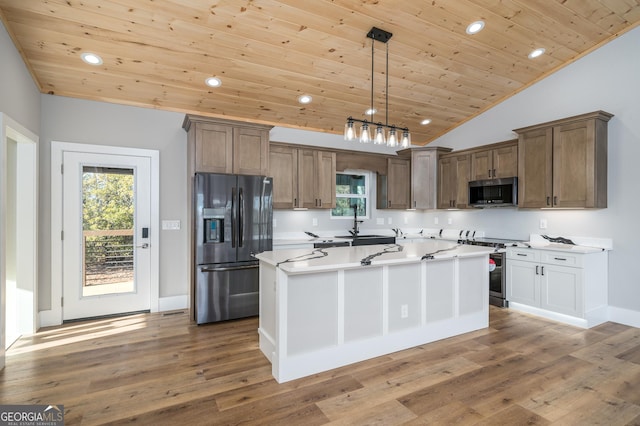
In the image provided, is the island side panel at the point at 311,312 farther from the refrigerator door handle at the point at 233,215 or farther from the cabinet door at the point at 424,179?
the cabinet door at the point at 424,179

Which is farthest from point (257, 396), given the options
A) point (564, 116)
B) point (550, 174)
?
point (564, 116)

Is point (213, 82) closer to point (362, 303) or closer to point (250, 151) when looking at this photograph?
point (250, 151)

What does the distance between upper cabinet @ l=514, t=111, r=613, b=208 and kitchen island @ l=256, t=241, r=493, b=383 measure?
1.47 meters

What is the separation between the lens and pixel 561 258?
12.6 ft

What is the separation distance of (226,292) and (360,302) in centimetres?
180

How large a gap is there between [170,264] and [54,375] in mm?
1824

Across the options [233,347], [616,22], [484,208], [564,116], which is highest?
[616,22]

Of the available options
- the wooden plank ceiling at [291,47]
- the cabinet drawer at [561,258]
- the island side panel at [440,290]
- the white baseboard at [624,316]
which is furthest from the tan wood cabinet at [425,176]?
the white baseboard at [624,316]

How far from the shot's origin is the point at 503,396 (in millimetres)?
2303

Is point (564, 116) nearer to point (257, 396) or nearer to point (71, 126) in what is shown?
point (257, 396)

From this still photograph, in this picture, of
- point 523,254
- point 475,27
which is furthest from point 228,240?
point 523,254

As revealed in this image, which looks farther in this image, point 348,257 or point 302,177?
point 302,177

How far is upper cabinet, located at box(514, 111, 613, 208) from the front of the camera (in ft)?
12.3

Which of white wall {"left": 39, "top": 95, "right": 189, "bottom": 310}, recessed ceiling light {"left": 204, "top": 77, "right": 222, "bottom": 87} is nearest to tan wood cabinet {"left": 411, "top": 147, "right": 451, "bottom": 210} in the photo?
recessed ceiling light {"left": 204, "top": 77, "right": 222, "bottom": 87}
